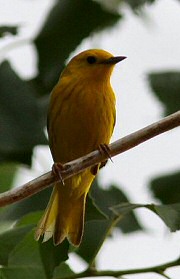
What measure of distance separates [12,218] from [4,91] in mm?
384

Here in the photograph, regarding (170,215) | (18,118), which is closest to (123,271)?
(170,215)

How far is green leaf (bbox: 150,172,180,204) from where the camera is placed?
244 centimetres

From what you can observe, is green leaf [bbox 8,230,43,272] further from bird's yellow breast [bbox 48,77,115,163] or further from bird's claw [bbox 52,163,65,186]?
bird's yellow breast [bbox 48,77,115,163]

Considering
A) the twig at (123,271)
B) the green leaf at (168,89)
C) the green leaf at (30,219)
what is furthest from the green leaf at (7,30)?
the twig at (123,271)

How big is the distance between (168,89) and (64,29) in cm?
45

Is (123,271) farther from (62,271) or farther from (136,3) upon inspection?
(136,3)

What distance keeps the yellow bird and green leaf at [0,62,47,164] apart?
0.80ft

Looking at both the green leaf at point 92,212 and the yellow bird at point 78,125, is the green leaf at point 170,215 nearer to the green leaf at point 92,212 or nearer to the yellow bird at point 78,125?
the green leaf at point 92,212

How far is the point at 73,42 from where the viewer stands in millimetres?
2592

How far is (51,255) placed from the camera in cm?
204

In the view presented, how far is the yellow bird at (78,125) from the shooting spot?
2588 mm

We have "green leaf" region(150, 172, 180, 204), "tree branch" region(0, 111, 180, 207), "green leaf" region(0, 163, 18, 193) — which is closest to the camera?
"tree branch" region(0, 111, 180, 207)

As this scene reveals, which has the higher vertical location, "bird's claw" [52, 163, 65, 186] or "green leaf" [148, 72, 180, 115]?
"bird's claw" [52, 163, 65, 186]

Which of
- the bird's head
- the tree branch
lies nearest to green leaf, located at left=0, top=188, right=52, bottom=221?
the tree branch
